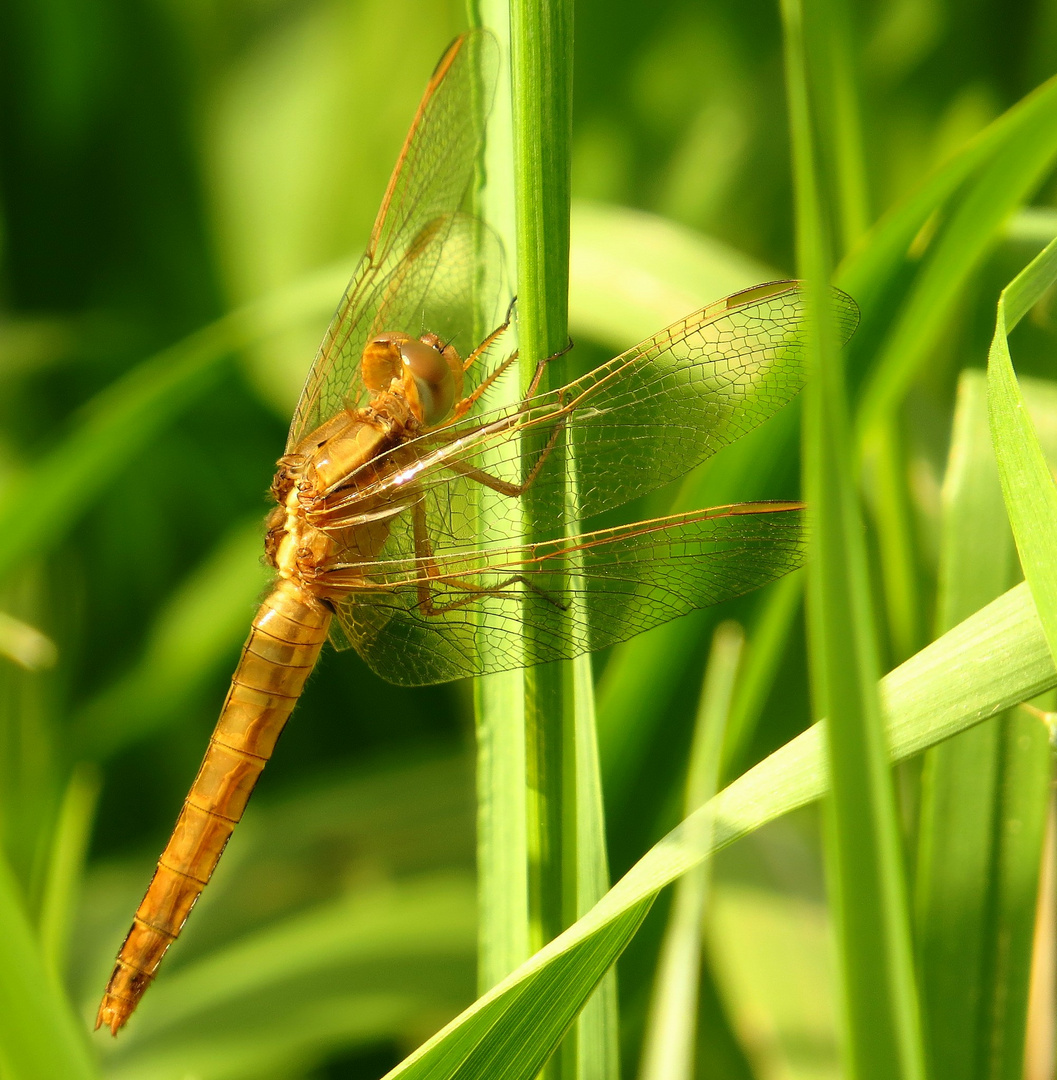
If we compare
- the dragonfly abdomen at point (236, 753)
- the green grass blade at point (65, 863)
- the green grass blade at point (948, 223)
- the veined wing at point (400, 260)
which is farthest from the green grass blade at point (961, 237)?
the green grass blade at point (65, 863)

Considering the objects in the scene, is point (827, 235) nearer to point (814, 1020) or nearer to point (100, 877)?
point (814, 1020)

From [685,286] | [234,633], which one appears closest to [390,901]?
[234,633]

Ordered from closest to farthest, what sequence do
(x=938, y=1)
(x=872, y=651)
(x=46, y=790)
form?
(x=872, y=651), (x=46, y=790), (x=938, y=1)

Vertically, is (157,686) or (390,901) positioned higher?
(157,686)

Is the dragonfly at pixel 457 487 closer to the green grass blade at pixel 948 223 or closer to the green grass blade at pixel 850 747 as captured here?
the green grass blade at pixel 948 223

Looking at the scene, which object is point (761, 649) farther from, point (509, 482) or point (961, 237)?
point (961, 237)

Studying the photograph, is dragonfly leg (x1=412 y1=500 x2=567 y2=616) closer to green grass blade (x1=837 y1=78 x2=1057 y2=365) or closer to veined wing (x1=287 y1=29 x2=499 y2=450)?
veined wing (x1=287 y1=29 x2=499 y2=450)
